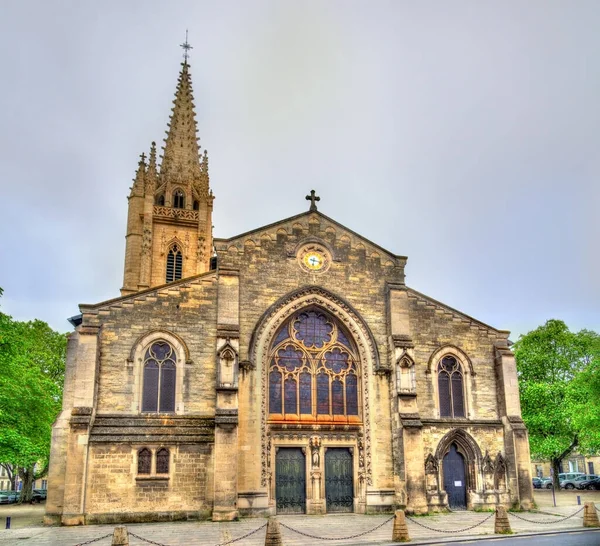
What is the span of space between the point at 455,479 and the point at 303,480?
6.76 metres

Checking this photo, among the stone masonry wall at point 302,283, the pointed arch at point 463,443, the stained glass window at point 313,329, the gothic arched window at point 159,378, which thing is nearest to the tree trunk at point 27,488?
the gothic arched window at point 159,378

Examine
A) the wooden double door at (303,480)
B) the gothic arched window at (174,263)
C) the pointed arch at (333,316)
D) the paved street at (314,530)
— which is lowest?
the paved street at (314,530)

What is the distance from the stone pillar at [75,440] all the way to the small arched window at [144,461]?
195 centimetres

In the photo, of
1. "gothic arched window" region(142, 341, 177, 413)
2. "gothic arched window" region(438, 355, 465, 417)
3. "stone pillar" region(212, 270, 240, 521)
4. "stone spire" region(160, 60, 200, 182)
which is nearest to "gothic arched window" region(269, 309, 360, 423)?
"stone pillar" region(212, 270, 240, 521)

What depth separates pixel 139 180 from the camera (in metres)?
50.3

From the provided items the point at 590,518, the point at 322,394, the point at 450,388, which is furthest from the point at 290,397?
the point at 590,518

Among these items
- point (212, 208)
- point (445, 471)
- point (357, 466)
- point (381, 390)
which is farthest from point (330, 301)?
point (212, 208)

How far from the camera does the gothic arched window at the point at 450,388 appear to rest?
87.4 ft

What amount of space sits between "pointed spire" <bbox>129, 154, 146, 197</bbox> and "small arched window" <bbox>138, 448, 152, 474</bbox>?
102ft

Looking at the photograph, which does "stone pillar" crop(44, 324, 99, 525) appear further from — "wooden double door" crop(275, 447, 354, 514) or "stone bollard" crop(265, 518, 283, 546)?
"stone bollard" crop(265, 518, 283, 546)

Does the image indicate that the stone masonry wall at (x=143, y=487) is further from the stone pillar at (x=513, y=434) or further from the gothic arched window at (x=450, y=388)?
the stone pillar at (x=513, y=434)

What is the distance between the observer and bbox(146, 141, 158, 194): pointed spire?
162 feet

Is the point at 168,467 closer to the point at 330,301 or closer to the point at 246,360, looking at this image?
the point at 246,360

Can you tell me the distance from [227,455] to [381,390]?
24.5 ft
